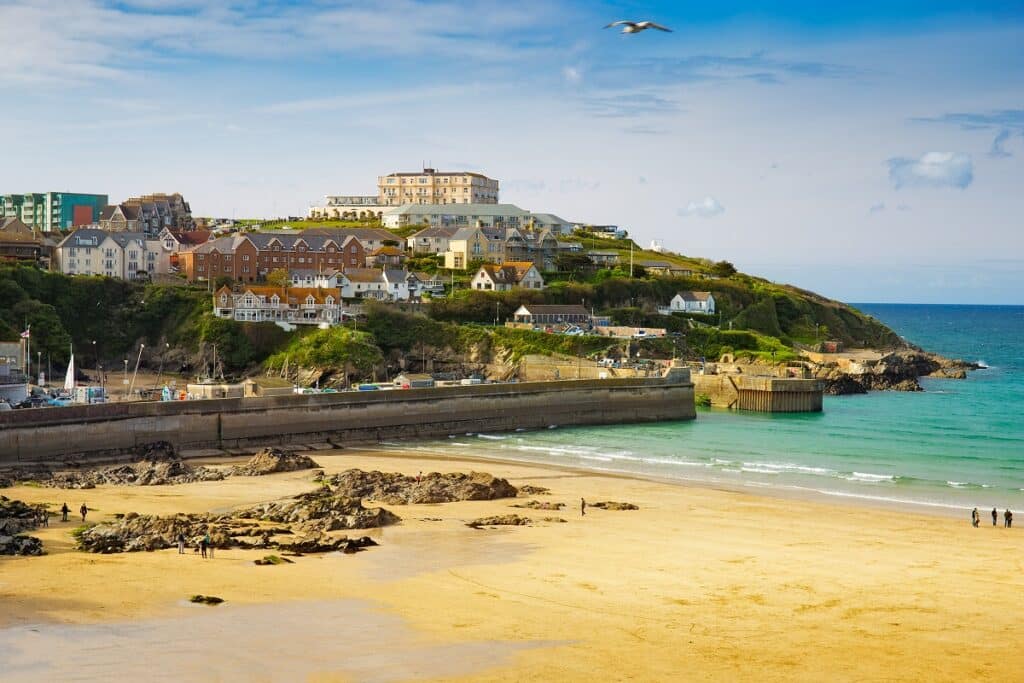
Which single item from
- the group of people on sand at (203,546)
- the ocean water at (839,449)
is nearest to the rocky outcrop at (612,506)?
the ocean water at (839,449)

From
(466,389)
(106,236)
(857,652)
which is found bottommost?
(857,652)

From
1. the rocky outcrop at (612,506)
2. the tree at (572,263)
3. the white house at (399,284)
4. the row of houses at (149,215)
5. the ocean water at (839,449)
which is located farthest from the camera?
the row of houses at (149,215)

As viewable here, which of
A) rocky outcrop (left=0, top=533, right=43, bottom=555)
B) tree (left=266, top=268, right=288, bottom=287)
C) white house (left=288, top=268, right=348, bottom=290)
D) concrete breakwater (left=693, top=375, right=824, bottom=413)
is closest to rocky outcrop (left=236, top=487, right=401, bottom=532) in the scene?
rocky outcrop (left=0, top=533, right=43, bottom=555)

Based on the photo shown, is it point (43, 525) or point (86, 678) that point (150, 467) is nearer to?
point (43, 525)

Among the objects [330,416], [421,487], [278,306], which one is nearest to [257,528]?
[421,487]

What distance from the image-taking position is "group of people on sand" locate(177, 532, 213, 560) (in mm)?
26656

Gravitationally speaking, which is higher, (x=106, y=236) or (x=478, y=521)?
(x=106, y=236)

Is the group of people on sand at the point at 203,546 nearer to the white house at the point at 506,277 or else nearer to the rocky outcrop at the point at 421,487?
the rocky outcrop at the point at 421,487

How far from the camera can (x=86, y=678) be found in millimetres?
17703

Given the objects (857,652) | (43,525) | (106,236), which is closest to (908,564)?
(857,652)

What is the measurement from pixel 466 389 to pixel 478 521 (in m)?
25.0

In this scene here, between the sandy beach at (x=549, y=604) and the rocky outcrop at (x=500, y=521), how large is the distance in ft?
1.90

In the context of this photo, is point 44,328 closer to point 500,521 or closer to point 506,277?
point 506,277

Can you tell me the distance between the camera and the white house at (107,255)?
86.1 meters
